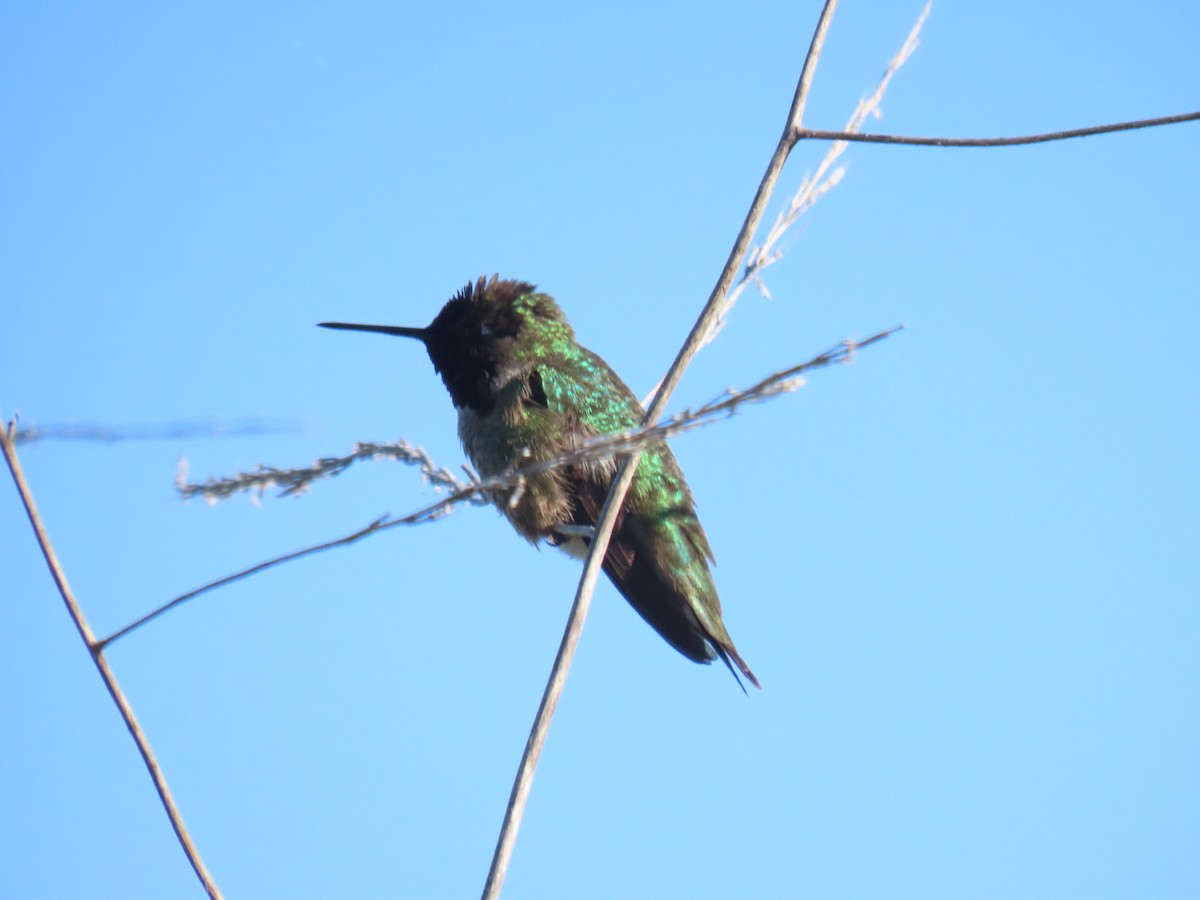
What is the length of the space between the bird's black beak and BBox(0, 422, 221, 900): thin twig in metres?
3.31

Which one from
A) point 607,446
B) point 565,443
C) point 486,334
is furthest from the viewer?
point 486,334

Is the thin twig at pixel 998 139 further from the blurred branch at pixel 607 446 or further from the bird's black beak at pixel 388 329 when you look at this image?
the bird's black beak at pixel 388 329

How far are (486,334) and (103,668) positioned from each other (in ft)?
11.7

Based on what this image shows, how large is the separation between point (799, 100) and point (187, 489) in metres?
1.52

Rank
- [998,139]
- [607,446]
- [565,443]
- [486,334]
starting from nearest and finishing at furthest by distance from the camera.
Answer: [607,446]
[998,139]
[565,443]
[486,334]

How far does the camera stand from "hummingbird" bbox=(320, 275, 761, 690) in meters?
4.50

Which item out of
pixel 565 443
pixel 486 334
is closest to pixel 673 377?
pixel 565 443

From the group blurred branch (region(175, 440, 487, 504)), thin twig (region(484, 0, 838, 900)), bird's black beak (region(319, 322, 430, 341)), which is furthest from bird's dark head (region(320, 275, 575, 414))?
blurred branch (region(175, 440, 487, 504))

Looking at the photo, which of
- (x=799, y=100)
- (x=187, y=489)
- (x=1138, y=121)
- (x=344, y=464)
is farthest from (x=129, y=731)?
(x=1138, y=121)

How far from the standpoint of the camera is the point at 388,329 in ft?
16.8

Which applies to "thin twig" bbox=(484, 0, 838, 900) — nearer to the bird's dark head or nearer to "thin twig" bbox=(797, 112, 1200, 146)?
"thin twig" bbox=(797, 112, 1200, 146)

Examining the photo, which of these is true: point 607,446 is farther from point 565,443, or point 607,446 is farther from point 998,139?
point 565,443

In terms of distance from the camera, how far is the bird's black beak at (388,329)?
15.9 ft

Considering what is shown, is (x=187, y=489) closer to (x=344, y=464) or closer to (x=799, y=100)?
(x=344, y=464)
